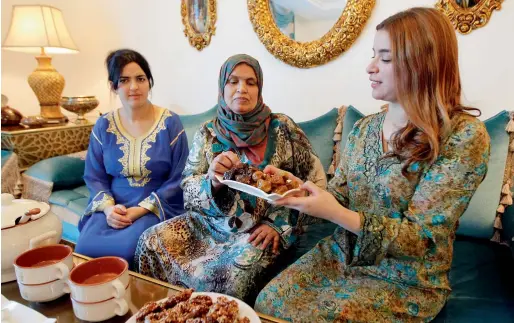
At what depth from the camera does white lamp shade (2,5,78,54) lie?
2561 millimetres

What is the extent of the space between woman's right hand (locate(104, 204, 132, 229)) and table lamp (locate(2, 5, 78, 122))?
1546 mm

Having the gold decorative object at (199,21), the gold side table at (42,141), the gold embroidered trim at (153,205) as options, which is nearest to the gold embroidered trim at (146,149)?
the gold embroidered trim at (153,205)

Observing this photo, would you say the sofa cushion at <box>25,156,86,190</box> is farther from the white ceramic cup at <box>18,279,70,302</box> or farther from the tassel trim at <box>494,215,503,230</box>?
the tassel trim at <box>494,215,503,230</box>

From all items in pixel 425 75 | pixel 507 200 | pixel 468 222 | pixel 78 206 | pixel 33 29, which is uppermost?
pixel 33 29

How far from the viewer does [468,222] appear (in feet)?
4.91

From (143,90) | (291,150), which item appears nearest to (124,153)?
(143,90)

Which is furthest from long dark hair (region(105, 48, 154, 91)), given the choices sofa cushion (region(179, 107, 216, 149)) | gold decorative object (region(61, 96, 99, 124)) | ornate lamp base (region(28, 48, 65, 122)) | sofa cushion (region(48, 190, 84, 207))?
ornate lamp base (region(28, 48, 65, 122))

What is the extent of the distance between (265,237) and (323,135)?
29.6 inches

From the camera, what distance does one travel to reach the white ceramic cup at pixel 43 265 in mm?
866

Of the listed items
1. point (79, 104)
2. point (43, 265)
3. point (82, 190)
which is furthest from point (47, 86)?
point (43, 265)

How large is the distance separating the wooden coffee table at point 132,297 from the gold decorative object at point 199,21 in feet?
6.28

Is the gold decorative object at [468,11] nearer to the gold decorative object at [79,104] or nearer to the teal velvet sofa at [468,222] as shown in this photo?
the teal velvet sofa at [468,222]

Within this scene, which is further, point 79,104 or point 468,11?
point 79,104

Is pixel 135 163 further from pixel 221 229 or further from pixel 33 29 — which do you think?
pixel 33 29
